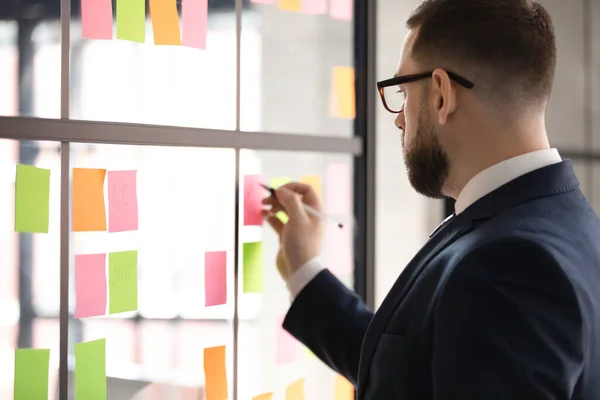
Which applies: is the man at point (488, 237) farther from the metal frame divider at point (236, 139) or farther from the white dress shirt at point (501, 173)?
the metal frame divider at point (236, 139)

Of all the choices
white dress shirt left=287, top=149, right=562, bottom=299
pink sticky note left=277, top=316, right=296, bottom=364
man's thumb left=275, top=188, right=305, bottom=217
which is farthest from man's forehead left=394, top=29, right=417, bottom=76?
pink sticky note left=277, top=316, right=296, bottom=364

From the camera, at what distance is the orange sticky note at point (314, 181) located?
6.47 feet

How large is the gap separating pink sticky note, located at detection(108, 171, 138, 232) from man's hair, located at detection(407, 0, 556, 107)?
0.65 meters

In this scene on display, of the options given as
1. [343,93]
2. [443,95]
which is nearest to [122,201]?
[443,95]

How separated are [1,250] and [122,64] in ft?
1.44

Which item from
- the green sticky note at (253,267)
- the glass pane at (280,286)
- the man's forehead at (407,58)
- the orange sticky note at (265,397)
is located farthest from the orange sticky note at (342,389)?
the man's forehead at (407,58)

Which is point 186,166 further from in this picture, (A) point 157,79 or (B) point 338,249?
(B) point 338,249

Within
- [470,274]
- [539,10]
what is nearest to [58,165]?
[470,274]

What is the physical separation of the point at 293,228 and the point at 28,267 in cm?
61

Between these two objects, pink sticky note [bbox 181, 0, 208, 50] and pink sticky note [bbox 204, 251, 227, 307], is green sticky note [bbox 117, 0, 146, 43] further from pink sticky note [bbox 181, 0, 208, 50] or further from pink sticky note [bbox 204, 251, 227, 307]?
pink sticky note [bbox 204, 251, 227, 307]

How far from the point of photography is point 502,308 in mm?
1129

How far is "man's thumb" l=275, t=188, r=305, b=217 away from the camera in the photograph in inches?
70.1

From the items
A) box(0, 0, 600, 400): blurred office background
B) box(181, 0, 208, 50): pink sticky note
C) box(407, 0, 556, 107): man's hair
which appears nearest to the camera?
box(407, 0, 556, 107): man's hair

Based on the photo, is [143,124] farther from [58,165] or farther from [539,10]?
[539,10]
